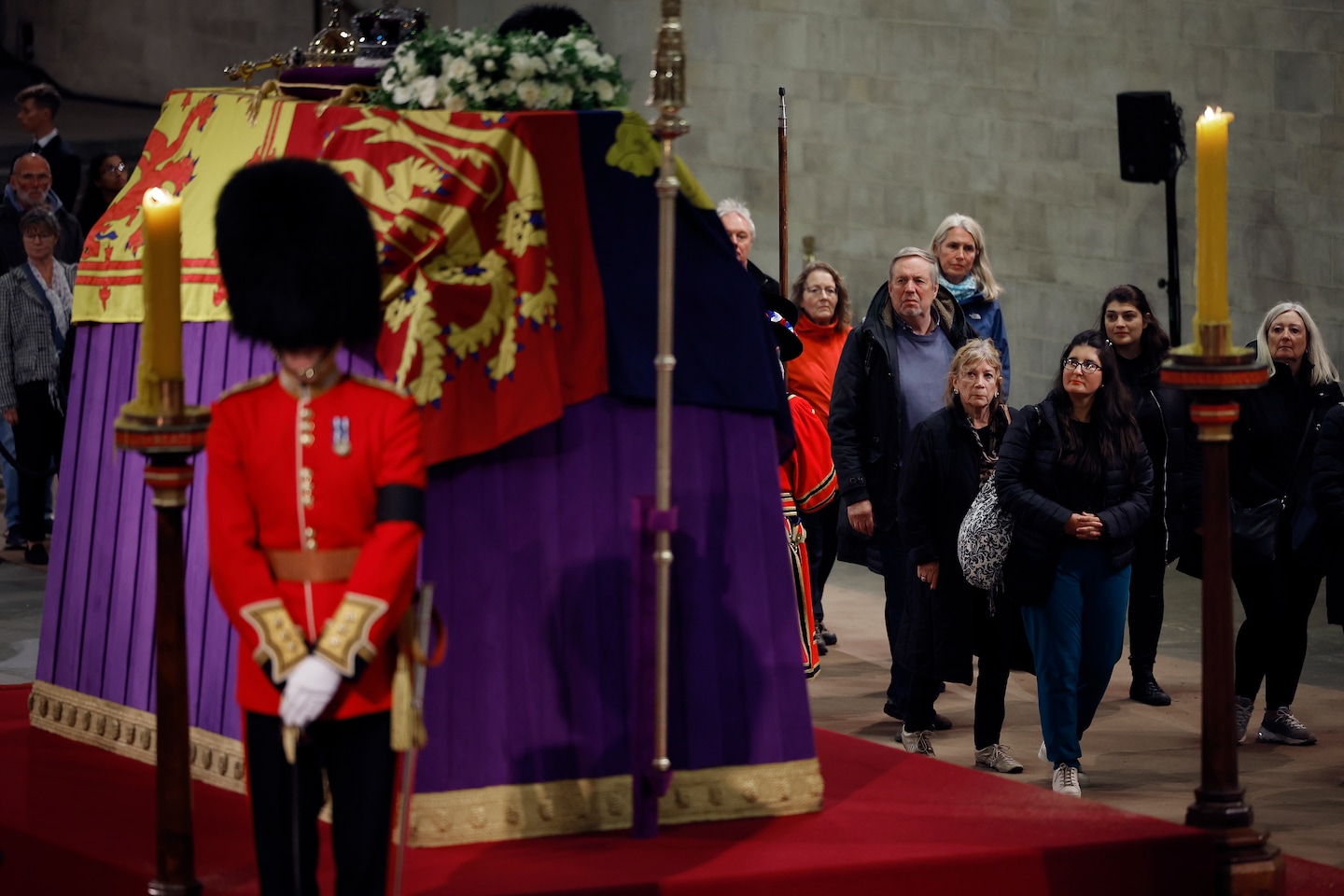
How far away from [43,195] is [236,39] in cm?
770

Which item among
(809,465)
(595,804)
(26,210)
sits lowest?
(595,804)

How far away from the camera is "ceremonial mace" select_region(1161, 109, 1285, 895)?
14.0 ft

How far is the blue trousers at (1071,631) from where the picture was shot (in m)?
5.81

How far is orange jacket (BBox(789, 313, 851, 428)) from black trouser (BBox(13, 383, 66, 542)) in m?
3.64

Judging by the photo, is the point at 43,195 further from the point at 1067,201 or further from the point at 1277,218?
the point at 1277,218

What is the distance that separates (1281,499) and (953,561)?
1.32m

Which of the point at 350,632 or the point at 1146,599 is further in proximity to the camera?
the point at 1146,599

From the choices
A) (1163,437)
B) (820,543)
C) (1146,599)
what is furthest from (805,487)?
(1146,599)

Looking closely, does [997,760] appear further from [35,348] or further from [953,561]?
[35,348]

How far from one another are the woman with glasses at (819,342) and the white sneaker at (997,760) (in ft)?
5.08

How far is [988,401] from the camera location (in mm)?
6258

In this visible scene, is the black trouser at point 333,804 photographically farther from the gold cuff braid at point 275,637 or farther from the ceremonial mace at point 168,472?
the ceremonial mace at point 168,472

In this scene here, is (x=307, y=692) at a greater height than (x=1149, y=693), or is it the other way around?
(x=307, y=692)

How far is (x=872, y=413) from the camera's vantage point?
7.07 metres
